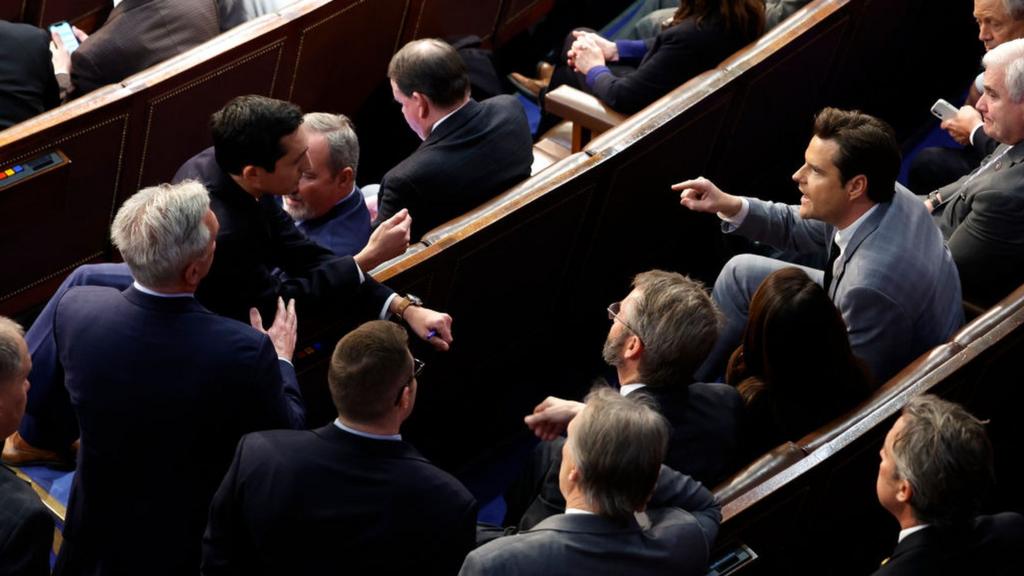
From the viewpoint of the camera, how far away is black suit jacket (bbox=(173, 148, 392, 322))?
1.96 metres

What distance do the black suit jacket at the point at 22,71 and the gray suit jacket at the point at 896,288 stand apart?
5.89 ft

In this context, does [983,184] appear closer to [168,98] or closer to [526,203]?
[526,203]

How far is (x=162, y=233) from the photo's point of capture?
172 centimetres

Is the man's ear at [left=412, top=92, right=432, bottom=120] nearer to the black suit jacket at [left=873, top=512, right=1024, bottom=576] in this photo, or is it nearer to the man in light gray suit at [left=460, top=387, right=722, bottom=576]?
the man in light gray suit at [left=460, top=387, right=722, bottom=576]

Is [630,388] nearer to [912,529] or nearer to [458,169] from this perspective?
[912,529]

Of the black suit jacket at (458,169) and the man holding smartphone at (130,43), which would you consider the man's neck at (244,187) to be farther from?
the man holding smartphone at (130,43)

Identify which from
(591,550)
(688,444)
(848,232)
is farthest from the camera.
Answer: (848,232)

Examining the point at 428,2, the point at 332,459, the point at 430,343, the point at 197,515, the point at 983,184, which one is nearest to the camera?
the point at 332,459

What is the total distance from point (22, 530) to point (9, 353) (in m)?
0.25

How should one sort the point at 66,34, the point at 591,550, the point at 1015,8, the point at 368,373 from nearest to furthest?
the point at 591,550
the point at 368,373
the point at 1015,8
the point at 66,34

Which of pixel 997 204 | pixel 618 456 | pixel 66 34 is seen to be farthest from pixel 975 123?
pixel 66 34

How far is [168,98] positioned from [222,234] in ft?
2.25

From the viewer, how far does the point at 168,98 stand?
2488 mm

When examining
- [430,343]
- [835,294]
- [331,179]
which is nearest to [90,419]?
[430,343]
